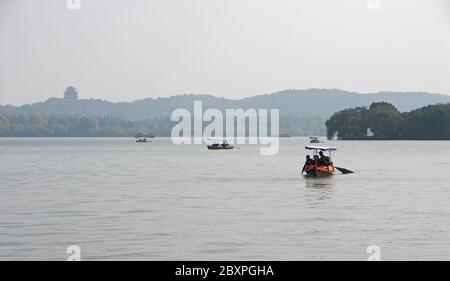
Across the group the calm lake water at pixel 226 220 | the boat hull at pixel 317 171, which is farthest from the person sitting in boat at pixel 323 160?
the calm lake water at pixel 226 220

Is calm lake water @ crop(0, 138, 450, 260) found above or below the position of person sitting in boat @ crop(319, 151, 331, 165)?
below

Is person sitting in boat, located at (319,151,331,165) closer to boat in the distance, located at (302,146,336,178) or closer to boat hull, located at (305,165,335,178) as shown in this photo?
boat in the distance, located at (302,146,336,178)

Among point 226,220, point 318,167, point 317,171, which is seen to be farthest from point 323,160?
point 226,220

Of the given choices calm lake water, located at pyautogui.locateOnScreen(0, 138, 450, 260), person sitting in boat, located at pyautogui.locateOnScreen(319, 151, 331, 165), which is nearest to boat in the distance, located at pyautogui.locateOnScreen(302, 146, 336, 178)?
person sitting in boat, located at pyautogui.locateOnScreen(319, 151, 331, 165)

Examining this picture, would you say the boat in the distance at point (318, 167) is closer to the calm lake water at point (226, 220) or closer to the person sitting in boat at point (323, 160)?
the person sitting in boat at point (323, 160)

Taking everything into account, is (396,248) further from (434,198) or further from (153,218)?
(434,198)

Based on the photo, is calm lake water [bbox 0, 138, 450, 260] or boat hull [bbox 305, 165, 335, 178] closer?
calm lake water [bbox 0, 138, 450, 260]

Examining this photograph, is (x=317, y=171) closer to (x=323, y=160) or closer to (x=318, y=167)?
(x=318, y=167)

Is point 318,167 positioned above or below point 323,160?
below

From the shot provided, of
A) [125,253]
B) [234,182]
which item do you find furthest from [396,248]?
[234,182]

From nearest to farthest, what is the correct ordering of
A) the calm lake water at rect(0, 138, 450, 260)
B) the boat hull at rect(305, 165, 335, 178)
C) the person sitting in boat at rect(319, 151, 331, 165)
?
the calm lake water at rect(0, 138, 450, 260)
the boat hull at rect(305, 165, 335, 178)
the person sitting in boat at rect(319, 151, 331, 165)

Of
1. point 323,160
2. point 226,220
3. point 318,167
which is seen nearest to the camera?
point 226,220

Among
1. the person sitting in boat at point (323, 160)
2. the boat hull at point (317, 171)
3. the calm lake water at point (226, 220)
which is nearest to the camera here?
the calm lake water at point (226, 220)
